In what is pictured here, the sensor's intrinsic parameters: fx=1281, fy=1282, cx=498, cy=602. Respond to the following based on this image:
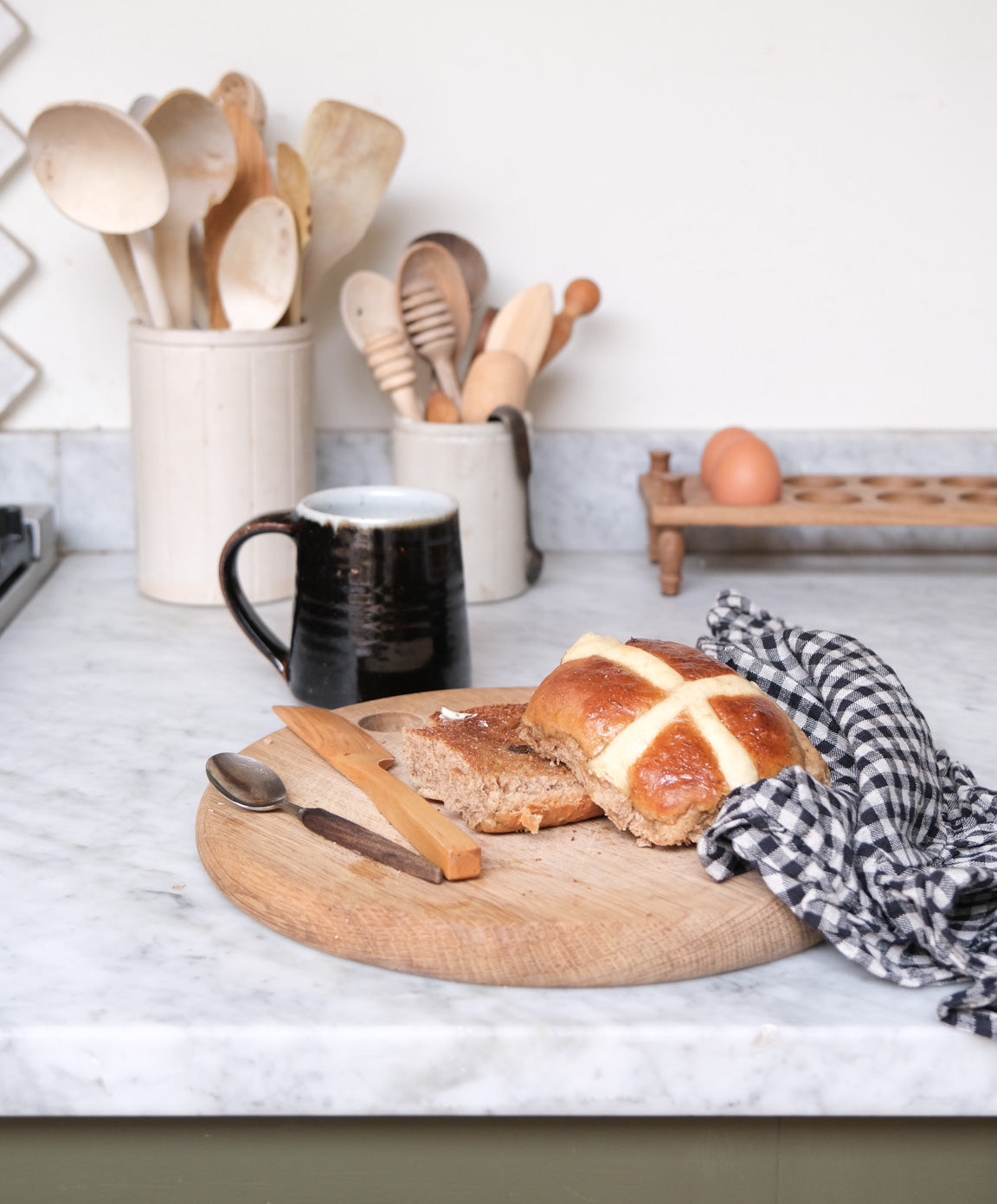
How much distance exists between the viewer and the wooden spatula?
1.96 feet

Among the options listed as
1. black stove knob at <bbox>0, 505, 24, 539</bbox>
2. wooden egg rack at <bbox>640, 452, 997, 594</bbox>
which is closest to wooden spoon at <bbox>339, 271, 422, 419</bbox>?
wooden egg rack at <bbox>640, 452, 997, 594</bbox>

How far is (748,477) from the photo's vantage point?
1.16 meters

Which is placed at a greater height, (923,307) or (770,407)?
(923,307)

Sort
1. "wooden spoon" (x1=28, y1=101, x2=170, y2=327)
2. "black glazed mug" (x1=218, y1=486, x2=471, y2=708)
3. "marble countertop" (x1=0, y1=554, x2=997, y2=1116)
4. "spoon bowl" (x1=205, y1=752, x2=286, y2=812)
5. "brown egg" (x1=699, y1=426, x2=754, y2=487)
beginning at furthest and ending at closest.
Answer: "brown egg" (x1=699, y1=426, x2=754, y2=487), "wooden spoon" (x1=28, y1=101, x2=170, y2=327), "black glazed mug" (x1=218, y1=486, x2=471, y2=708), "spoon bowl" (x1=205, y1=752, x2=286, y2=812), "marble countertop" (x1=0, y1=554, x2=997, y2=1116)

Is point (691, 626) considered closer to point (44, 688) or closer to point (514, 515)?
point (514, 515)

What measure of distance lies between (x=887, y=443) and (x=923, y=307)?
14 centimetres

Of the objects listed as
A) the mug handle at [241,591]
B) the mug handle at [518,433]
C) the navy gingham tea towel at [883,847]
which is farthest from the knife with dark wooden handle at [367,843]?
the mug handle at [518,433]

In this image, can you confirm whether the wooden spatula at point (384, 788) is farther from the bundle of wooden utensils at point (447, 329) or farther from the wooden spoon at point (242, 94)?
the wooden spoon at point (242, 94)

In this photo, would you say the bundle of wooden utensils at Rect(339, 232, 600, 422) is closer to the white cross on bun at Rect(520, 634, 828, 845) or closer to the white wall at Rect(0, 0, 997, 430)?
the white wall at Rect(0, 0, 997, 430)

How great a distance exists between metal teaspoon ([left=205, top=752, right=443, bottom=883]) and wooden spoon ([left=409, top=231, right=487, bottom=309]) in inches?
25.3

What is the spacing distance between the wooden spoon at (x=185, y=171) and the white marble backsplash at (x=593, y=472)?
24cm

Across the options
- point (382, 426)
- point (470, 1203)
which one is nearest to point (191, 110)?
point (382, 426)

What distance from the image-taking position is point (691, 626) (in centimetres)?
110

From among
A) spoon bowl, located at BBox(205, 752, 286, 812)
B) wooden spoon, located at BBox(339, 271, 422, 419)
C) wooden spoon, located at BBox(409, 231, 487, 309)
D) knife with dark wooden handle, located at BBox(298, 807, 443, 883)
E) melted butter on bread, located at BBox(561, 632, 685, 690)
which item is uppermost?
wooden spoon, located at BBox(409, 231, 487, 309)
